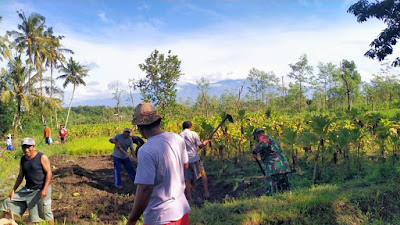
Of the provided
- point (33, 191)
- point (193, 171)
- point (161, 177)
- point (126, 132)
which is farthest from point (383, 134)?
point (33, 191)

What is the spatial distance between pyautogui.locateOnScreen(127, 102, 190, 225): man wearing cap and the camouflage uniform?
10.3ft

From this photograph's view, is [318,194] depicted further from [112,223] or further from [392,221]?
[112,223]

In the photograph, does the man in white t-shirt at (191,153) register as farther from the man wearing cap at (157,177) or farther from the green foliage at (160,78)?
the green foliage at (160,78)

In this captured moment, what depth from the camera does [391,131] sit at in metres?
7.63

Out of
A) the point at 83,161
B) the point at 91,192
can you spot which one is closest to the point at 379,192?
the point at 91,192

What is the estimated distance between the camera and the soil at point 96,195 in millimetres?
5791

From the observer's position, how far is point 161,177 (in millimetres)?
2562

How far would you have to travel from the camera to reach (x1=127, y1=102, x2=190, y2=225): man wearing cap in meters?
2.47

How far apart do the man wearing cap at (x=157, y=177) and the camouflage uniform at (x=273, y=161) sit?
3.14 m

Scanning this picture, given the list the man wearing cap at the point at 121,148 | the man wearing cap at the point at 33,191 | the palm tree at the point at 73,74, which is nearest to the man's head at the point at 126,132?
the man wearing cap at the point at 121,148

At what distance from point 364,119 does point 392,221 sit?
6416 mm

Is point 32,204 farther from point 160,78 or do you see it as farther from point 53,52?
point 53,52

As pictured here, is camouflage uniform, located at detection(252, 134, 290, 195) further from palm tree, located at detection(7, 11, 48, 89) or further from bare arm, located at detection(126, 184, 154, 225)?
palm tree, located at detection(7, 11, 48, 89)

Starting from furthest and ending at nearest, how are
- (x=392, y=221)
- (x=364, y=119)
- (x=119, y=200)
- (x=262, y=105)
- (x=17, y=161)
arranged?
(x=262, y=105) → (x=17, y=161) → (x=364, y=119) → (x=119, y=200) → (x=392, y=221)
